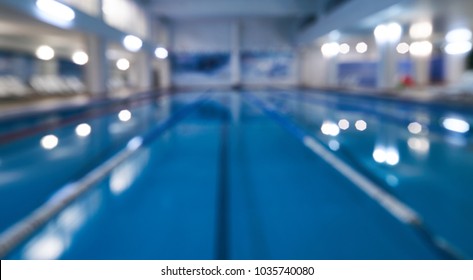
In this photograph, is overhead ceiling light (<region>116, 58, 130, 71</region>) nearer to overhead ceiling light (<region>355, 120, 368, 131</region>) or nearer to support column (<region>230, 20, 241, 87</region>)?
support column (<region>230, 20, 241, 87</region>)

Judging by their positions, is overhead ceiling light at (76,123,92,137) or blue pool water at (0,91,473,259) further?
overhead ceiling light at (76,123,92,137)

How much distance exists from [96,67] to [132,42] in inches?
147

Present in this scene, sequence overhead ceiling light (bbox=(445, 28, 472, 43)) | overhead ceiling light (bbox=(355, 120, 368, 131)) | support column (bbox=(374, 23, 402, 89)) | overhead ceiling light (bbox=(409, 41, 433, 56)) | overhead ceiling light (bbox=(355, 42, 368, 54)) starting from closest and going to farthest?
overhead ceiling light (bbox=(355, 120, 368, 131)), support column (bbox=(374, 23, 402, 89)), overhead ceiling light (bbox=(445, 28, 472, 43)), overhead ceiling light (bbox=(409, 41, 433, 56)), overhead ceiling light (bbox=(355, 42, 368, 54))

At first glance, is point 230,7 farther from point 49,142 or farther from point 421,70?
point 49,142

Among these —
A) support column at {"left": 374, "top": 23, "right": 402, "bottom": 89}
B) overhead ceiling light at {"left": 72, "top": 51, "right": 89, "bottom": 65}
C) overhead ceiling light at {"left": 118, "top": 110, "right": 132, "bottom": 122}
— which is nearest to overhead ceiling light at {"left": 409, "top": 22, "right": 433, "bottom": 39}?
support column at {"left": 374, "top": 23, "right": 402, "bottom": 89}

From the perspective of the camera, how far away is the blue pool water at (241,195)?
2.38 metres

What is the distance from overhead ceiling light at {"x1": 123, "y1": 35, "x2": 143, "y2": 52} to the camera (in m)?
16.8

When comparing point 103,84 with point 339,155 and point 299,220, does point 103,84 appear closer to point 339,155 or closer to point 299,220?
point 339,155

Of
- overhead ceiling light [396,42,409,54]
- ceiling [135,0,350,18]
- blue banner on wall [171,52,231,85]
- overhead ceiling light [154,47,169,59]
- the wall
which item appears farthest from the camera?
blue banner on wall [171,52,231,85]

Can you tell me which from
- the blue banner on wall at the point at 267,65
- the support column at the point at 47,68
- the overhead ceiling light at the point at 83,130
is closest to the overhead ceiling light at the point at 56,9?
the overhead ceiling light at the point at 83,130

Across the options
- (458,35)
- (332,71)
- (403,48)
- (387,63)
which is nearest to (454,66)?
(458,35)

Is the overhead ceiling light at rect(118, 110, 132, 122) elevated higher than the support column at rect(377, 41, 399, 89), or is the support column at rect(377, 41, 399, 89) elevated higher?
the support column at rect(377, 41, 399, 89)

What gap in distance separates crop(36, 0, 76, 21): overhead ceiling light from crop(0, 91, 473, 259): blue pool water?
432 cm

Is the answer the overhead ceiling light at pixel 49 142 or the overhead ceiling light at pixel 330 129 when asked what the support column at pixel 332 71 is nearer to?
the overhead ceiling light at pixel 330 129
